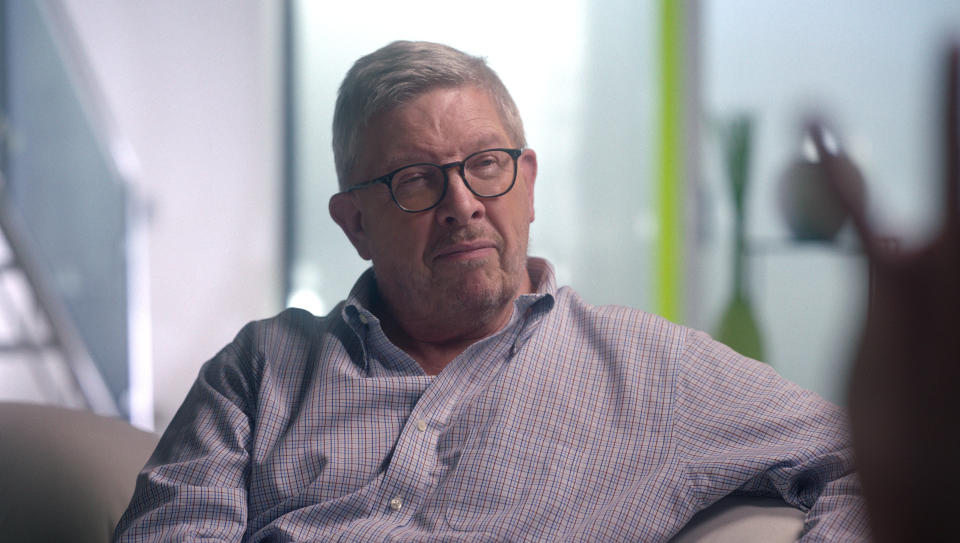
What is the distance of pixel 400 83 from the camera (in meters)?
1.45

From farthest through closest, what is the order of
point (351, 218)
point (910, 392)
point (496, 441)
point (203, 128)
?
point (203, 128)
point (351, 218)
point (496, 441)
point (910, 392)

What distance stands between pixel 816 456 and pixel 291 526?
0.76 m

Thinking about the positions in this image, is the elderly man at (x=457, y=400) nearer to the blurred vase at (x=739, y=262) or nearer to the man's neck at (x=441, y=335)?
the man's neck at (x=441, y=335)

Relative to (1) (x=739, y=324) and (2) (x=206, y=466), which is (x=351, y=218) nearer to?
(2) (x=206, y=466)

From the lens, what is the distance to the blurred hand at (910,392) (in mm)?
405

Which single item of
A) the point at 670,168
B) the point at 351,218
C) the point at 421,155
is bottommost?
the point at 670,168

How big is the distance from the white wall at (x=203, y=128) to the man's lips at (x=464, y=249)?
2546 millimetres

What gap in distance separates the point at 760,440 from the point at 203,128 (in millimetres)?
3256

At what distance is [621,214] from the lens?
366 cm

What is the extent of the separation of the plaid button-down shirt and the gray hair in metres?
0.34

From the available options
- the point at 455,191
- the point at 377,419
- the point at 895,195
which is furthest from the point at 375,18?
the point at 377,419

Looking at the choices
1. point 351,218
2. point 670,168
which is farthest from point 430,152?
point 670,168

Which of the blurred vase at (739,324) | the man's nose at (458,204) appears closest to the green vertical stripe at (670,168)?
the blurred vase at (739,324)

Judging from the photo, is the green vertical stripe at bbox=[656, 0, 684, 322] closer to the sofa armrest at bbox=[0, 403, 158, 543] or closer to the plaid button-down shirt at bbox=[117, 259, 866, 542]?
the plaid button-down shirt at bbox=[117, 259, 866, 542]
